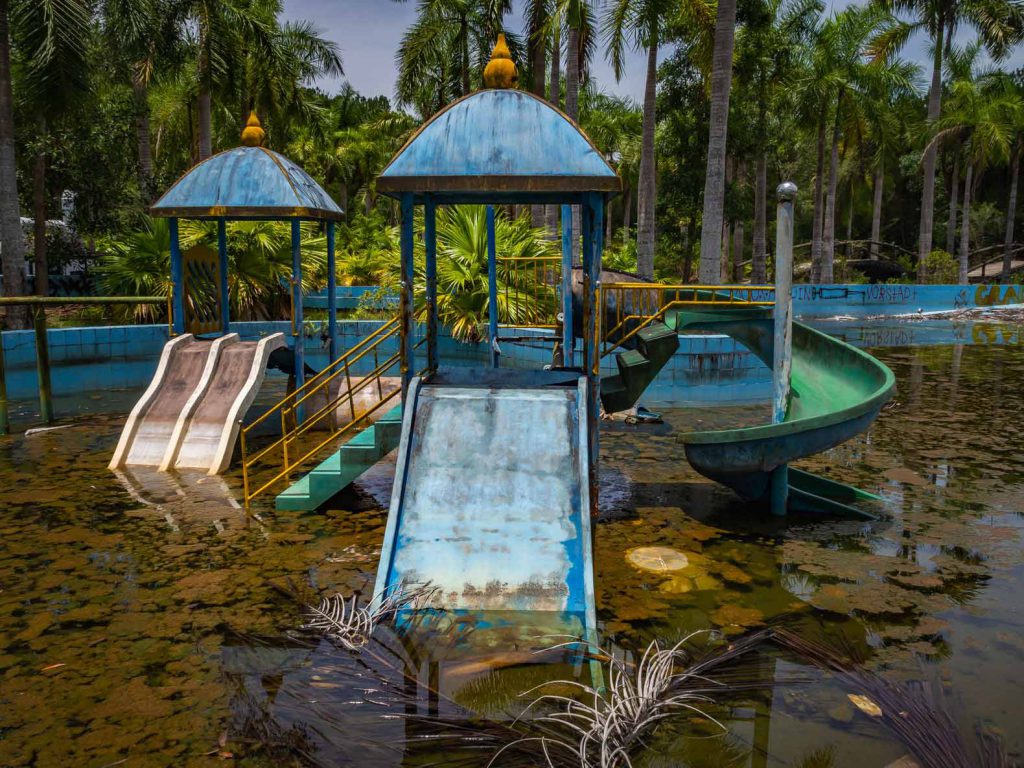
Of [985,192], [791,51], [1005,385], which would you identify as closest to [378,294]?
[1005,385]

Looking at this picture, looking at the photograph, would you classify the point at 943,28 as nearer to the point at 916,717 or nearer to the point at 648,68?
the point at 648,68

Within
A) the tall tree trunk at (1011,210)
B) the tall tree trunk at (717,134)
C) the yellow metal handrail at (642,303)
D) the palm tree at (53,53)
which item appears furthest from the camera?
the tall tree trunk at (1011,210)

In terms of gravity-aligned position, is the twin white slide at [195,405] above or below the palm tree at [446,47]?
below

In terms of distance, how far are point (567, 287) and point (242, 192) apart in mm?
5535

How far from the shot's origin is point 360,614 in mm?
5113

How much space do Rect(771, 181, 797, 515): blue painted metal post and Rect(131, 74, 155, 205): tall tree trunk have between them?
64.2 feet

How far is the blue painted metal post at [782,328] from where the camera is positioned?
743cm

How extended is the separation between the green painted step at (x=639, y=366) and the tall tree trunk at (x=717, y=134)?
9012 millimetres

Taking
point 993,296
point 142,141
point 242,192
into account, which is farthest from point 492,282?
point 993,296

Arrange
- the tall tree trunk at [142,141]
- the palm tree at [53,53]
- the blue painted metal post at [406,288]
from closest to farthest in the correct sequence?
the blue painted metal post at [406,288] → the palm tree at [53,53] → the tall tree trunk at [142,141]

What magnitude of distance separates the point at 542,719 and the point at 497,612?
1256mm

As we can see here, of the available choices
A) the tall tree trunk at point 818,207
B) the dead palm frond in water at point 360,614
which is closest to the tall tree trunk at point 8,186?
the dead palm frond in water at point 360,614

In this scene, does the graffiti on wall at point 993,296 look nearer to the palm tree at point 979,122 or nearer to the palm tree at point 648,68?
the palm tree at point 979,122

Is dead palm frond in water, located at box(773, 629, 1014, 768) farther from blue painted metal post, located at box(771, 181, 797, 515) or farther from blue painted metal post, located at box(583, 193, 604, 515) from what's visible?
blue painted metal post, located at box(771, 181, 797, 515)
